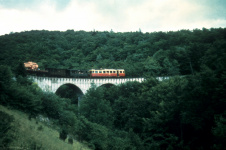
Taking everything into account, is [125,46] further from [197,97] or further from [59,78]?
[197,97]

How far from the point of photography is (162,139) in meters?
25.3

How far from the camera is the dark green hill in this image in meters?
53.9

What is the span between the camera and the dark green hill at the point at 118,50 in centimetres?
5391

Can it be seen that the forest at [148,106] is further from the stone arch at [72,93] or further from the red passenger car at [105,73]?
the red passenger car at [105,73]

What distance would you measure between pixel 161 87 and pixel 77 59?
4737 cm

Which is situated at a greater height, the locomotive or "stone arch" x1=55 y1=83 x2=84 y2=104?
the locomotive

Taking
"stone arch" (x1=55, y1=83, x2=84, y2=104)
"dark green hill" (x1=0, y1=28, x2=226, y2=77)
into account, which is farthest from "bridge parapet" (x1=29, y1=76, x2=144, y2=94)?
"dark green hill" (x1=0, y1=28, x2=226, y2=77)

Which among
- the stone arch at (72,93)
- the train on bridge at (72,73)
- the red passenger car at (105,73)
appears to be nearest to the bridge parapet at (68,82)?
the train on bridge at (72,73)

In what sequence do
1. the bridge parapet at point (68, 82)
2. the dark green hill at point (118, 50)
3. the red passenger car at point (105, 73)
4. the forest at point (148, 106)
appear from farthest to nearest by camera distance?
1. the dark green hill at point (118, 50)
2. the red passenger car at point (105, 73)
3. the bridge parapet at point (68, 82)
4. the forest at point (148, 106)

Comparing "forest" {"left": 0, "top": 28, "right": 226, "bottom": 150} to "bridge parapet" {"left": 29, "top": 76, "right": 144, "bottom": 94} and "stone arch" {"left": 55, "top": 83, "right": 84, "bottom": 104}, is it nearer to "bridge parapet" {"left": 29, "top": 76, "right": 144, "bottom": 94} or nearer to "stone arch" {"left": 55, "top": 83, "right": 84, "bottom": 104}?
"stone arch" {"left": 55, "top": 83, "right": 84, "bottom": 104}

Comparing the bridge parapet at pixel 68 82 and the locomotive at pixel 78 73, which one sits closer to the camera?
the bridge parapet at pixel 68 82

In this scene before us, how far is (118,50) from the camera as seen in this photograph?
8494 centimetres

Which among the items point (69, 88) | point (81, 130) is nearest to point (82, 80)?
point (69, 88)

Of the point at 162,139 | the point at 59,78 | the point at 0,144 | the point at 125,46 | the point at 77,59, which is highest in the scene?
the point at 125,46
